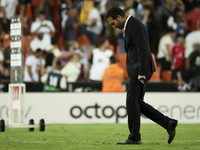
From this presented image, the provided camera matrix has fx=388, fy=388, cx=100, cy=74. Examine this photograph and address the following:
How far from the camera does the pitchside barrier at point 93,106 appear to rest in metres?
10.9

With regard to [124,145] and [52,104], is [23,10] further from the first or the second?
[124,145]

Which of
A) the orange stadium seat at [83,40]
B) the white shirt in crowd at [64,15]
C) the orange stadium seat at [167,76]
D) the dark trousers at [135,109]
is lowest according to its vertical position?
the dark trousers at [135,109]

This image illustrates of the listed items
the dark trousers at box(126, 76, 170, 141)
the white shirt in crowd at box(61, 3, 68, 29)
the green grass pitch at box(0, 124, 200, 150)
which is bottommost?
the green grass pitch at box(0, 124, 200, 150)

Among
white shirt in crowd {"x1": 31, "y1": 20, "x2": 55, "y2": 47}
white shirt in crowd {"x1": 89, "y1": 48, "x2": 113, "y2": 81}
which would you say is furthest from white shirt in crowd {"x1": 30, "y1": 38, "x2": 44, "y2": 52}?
white shirt in crowd {"x1": 89, "y1": 48, "x2": 113, "y2": 81}

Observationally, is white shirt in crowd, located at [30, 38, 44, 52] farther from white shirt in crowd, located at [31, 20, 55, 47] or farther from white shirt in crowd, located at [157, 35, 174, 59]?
white shirt in crowd, located at [157, 35, 174, 59]

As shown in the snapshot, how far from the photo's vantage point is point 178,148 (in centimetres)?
482

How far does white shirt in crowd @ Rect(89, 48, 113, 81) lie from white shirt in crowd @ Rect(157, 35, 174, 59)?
65.5 inches

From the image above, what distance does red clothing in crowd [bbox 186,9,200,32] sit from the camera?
13.3 m

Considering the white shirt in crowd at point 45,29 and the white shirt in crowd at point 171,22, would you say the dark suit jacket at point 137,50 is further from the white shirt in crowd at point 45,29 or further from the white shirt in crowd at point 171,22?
the white shirt in crowd at point 171,22

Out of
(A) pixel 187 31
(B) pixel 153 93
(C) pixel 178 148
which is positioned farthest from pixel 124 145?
(A) pixel 187 31

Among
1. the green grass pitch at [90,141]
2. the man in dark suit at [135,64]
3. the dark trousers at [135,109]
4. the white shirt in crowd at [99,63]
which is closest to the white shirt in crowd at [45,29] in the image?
the white shirt in crowd at [99,63]

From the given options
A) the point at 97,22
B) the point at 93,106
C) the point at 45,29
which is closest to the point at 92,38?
the point at 97,22

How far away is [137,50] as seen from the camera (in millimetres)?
5062

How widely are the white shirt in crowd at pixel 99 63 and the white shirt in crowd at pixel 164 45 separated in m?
1.66
